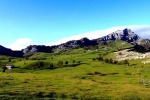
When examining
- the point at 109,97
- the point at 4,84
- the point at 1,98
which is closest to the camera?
the point at 1,98

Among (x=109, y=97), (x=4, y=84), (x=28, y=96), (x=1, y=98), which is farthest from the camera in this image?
(x=4, y=84)

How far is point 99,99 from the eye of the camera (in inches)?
2832

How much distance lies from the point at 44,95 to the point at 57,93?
5.22 m

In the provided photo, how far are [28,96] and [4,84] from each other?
26603 millimetres

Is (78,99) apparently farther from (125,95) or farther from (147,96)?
(147,96)

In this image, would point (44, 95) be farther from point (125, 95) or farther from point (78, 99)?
point (125, 95)

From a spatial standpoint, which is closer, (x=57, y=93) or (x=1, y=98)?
(x=1, y=98)

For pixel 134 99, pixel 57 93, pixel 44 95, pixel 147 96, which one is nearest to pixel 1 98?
pixel 44 95

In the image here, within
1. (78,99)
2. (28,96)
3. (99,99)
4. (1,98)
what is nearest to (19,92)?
(28,96)

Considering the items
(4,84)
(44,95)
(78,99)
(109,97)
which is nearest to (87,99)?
(78,99)

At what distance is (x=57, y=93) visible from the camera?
77812 millimetres

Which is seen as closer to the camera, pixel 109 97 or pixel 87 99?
pixel 87 99

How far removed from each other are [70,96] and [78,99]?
Result: 177 inches

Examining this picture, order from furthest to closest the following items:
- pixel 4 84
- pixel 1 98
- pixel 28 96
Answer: pixel 4 84 < pixel 28 96 < pixel 1 98
